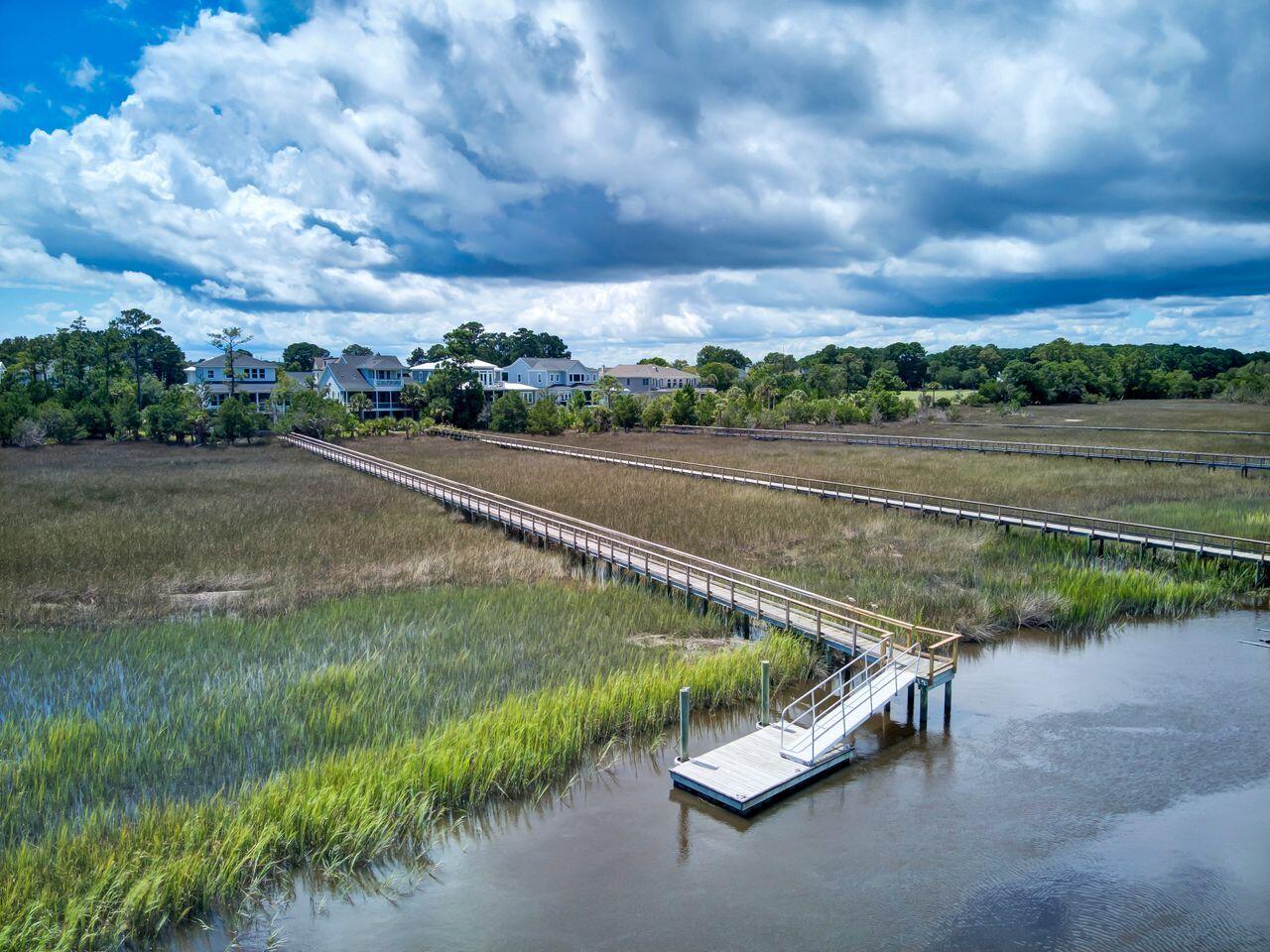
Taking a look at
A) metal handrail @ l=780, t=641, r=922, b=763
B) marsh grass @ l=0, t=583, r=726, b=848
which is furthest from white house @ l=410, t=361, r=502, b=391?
metal handrail @ l=780, t=641, r=922, b=763

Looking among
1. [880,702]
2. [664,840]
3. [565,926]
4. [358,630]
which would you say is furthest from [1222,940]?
[358,630]

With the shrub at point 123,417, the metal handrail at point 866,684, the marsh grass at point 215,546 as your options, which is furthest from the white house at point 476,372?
the metal handrail at point 866,684

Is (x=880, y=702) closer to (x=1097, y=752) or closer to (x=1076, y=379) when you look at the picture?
(x=1097, y=752)

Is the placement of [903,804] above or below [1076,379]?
below

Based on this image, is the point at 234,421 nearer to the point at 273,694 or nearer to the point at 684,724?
the point at 273,694

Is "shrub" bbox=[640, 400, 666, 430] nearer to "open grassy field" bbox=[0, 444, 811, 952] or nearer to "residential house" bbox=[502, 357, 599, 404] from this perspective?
"residential house" bbox=[502, 357, 599, 404]

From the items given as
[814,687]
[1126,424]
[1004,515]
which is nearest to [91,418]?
[1004,515]
